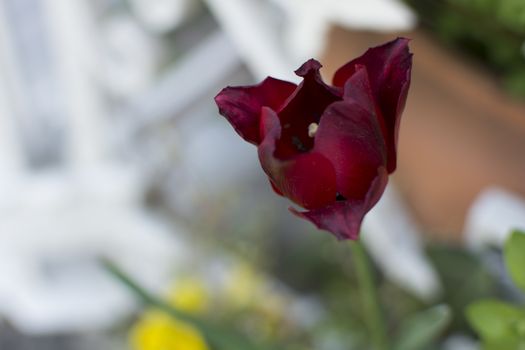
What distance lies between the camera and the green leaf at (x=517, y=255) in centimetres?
32

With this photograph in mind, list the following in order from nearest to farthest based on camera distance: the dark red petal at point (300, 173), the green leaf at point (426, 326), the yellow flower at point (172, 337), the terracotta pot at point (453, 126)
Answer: the dark red petal at point (300, 173) → the green leaf at point (426, 326) → the terracotta pot at point (453, 126) → the yellow flower at point (172, 337)

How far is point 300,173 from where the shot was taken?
270 millimetres

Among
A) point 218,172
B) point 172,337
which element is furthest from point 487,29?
point 218,172

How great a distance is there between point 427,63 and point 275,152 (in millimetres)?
273

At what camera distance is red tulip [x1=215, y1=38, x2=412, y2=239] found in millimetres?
267

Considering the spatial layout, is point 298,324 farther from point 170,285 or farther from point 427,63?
point 427,63

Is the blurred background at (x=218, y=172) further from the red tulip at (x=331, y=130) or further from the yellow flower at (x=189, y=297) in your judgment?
the red tulip at (x=331, y=130)

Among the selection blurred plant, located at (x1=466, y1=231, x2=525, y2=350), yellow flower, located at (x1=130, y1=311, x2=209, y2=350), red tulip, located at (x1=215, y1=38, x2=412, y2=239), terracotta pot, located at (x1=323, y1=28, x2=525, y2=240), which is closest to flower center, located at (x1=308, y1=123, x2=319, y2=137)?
red tulip, located at (x1=215, y1=38, x2=412, y2=239)

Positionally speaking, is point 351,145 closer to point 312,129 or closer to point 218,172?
point 312,129

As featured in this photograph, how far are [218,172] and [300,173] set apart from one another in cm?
66

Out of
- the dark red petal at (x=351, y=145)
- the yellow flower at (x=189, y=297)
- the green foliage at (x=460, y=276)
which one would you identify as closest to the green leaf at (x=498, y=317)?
the dark red petal at (x=351, y=145)

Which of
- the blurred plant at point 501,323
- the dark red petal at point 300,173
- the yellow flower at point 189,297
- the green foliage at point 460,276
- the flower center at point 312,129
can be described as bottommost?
the yellow flower at point 189,297

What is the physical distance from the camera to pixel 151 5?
2.08 feet

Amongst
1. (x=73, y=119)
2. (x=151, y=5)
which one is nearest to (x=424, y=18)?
(x=151, y=5)
